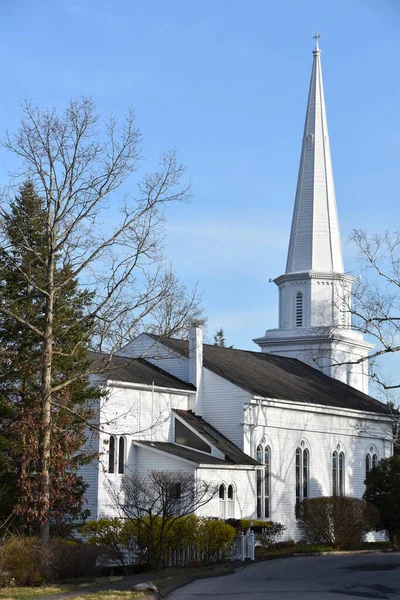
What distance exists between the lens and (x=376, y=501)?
36656mm

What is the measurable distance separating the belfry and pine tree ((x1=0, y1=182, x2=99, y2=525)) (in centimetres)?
2063

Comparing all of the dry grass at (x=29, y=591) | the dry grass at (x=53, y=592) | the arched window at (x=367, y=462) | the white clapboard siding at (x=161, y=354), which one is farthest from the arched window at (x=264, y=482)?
the dry grass at (x=29, y=591)

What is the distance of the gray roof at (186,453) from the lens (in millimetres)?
36156

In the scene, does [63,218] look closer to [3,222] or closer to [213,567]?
[3,222]

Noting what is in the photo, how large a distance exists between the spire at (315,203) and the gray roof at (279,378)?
5.71 metres

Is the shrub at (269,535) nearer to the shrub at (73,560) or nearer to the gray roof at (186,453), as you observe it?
the gray roof at (186,453)

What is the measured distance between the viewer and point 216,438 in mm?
39844

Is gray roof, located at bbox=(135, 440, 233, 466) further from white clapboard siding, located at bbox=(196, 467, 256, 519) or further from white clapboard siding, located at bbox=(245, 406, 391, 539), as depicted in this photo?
white clapboard siding, located at bbox=(245, 406, 391, 539)

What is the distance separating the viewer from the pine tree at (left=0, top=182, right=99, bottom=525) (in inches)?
998

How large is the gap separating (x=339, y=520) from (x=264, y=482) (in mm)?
6973

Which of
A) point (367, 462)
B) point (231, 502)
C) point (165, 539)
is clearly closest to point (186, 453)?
point (231, 502)

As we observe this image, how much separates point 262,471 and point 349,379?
1648 centimetres

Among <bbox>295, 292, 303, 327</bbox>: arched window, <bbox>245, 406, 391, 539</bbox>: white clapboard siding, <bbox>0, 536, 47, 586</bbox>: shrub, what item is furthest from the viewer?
<bbox>295, 292, 303, 327</bbox>: arched window

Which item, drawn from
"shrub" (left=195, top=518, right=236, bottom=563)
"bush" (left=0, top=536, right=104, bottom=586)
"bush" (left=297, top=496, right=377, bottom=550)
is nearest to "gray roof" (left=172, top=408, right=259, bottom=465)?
"bush" (left=297, top=496, right=377, bottom=550)
